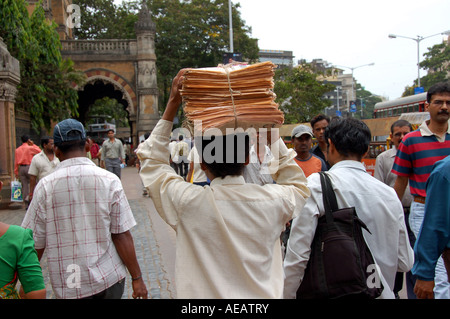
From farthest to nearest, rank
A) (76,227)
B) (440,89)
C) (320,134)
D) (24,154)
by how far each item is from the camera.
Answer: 1. (24,154)
2. (320,134)
3. (440,89)
4. (76,227)

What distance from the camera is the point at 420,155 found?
12.5ft

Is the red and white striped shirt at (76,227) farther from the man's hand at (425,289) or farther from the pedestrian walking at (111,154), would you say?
the pedestrian walking at (111,154)

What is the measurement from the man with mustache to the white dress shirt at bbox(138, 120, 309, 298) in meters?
2.21

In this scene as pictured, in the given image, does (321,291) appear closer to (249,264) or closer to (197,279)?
(249,264)

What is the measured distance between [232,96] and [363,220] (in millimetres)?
1185

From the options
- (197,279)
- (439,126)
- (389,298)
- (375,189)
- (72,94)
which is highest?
(72,94)

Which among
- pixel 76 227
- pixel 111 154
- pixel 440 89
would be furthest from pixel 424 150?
pixel 111 154

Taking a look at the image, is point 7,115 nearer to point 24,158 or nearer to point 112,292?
point 24,158

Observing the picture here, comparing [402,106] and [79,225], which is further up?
[402,106]

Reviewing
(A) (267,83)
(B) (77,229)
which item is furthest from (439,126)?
(B) (77,229)

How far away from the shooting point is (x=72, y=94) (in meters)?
15.6

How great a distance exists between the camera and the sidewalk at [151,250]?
4.88 meters

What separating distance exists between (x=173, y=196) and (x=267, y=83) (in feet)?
2.18

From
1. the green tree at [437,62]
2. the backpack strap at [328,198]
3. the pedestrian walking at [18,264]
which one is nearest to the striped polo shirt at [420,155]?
the backpack strap at [328,198]
